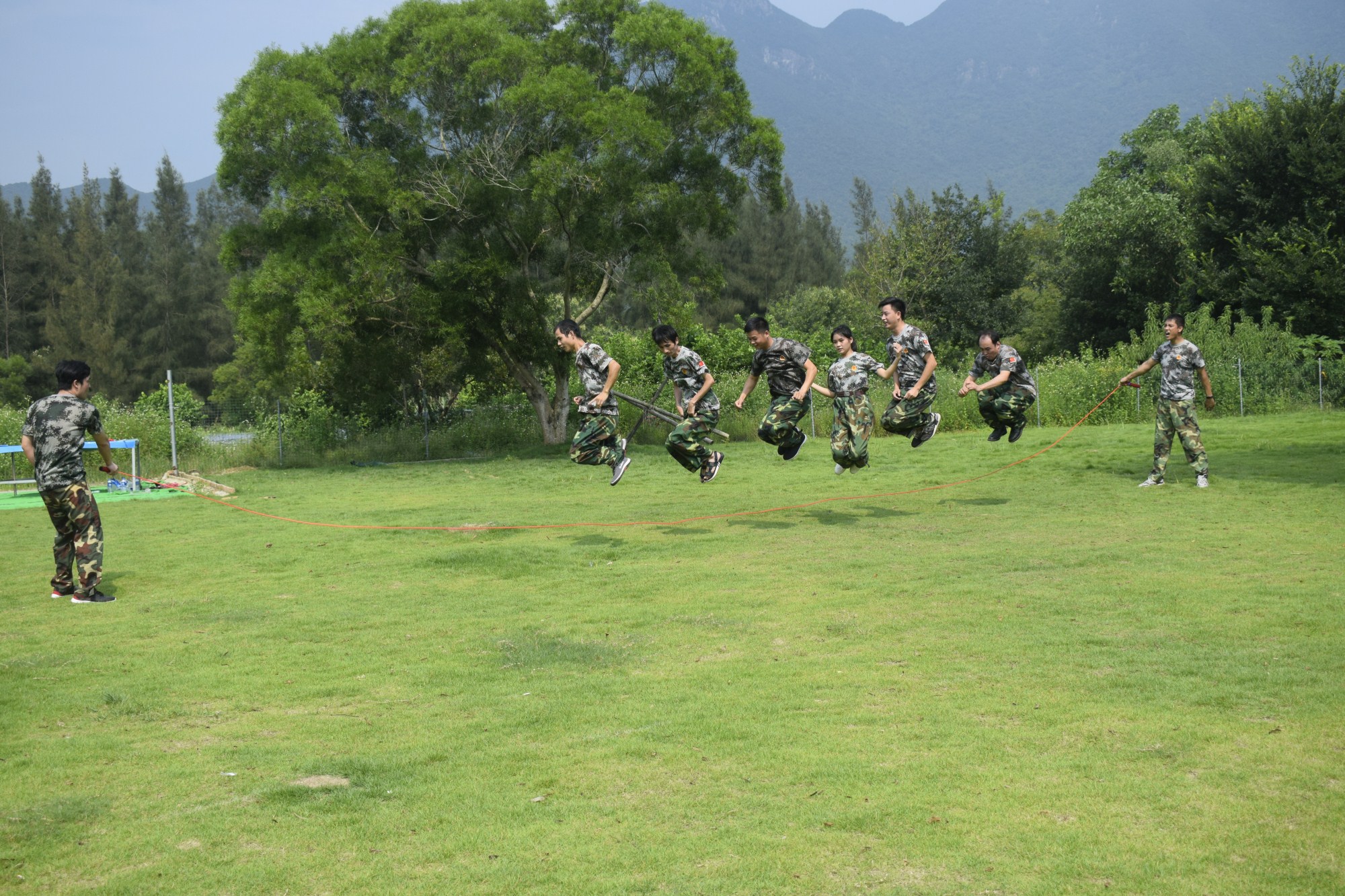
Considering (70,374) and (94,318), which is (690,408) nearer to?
(70,374)

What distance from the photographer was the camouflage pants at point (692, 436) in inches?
480

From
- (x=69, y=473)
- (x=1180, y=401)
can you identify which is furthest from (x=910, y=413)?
(x=69, y=473)

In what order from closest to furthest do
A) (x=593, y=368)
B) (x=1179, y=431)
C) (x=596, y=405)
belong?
1. (x=596, y=405)
2. (x=593, y=368)
3. (x=1179, y=431)

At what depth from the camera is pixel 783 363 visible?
40.1 feet

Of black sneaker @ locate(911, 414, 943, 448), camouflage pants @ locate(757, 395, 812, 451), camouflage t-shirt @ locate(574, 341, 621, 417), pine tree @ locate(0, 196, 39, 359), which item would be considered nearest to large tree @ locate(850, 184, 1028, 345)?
black sneaker @ locate(911, 414, 943, 448)

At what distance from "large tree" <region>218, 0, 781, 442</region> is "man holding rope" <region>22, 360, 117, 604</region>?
1531 centimetres

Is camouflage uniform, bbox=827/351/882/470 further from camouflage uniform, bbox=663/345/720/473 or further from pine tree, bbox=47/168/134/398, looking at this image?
pine tree, bbox=47/168/134/398

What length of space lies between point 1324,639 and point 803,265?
5817 centimetres

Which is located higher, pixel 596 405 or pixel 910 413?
pixel 596 405

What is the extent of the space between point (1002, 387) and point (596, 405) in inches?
222

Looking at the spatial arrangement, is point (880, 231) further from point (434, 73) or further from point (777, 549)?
point (777, 549)

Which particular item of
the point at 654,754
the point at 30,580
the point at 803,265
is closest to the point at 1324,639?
the point at 654,754

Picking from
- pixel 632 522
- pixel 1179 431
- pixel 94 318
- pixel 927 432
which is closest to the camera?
pixel 927 432

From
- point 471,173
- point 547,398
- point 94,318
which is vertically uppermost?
point 94,318
